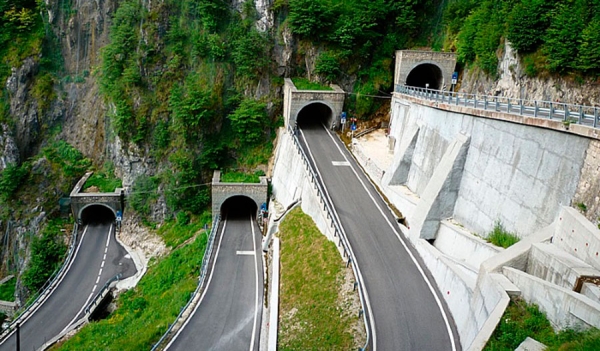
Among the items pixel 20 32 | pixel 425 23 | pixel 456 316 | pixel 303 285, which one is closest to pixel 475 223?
pixel 456 316

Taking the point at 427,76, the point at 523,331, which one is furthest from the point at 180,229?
the point at 523,331

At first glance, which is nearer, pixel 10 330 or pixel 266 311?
pixel 266 311

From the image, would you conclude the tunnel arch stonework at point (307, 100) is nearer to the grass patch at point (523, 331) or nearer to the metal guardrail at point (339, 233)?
the metal guardrail at point (339, 233)

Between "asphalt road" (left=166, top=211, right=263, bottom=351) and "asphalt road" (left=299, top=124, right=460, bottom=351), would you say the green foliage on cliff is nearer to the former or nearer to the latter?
"asphalt road" (left=166, top=211, right=263, bottom=351)

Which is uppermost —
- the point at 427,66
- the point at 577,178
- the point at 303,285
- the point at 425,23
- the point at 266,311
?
the point at 425,23

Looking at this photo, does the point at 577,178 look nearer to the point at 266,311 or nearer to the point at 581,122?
the point at 581,122

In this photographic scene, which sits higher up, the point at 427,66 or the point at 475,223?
the point at 427,66

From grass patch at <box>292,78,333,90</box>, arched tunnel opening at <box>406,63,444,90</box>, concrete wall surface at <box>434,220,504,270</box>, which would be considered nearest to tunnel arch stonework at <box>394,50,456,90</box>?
arched tunnel opening at <box>406,63,444,90</box>

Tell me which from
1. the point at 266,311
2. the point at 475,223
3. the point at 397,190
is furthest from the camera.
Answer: the point at 397,190
